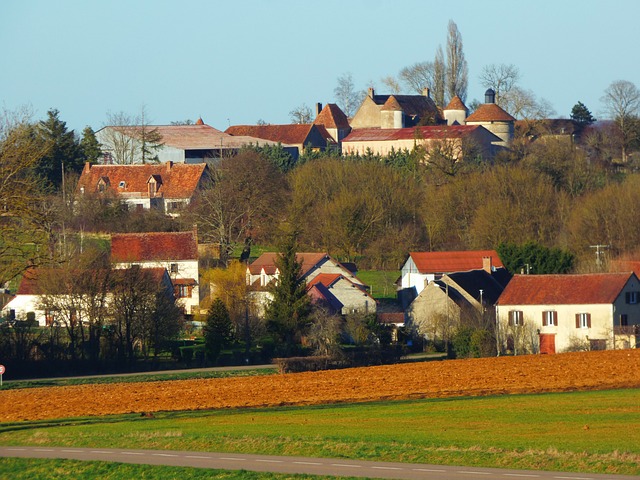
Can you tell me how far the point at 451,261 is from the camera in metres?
73.4

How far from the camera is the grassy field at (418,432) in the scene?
20781 mm

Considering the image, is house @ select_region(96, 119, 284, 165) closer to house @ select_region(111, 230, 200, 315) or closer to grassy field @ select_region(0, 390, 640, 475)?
house @ select_region(111, 230, 200, 315)

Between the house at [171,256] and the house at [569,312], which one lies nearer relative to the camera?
the house at [569,312]

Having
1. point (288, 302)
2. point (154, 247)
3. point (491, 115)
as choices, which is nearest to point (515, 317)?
point (288, 302)

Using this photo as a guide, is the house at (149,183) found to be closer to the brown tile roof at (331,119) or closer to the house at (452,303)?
the house at (452,303)

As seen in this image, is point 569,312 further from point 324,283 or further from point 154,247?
point 154,247

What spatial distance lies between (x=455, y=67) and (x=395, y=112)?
981 inches

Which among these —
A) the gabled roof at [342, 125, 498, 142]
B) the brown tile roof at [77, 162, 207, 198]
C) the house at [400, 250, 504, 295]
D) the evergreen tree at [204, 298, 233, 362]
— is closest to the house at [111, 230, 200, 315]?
the evergreen tree at [204, 298, 233, 362]

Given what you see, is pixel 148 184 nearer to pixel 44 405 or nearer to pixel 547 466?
pixel 44 405

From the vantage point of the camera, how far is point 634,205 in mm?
78812

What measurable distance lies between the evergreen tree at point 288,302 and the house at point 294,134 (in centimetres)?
5851

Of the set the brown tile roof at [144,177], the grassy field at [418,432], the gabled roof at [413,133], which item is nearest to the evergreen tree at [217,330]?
the grassy field at [418,432]

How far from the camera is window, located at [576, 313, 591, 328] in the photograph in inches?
2330

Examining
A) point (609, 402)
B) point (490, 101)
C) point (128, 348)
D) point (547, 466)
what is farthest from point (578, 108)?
point (547, 466)
